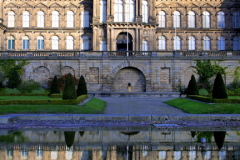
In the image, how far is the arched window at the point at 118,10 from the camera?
44.8 metres

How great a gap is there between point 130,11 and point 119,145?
129 ft

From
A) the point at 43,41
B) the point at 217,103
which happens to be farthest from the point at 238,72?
the point at 43,41

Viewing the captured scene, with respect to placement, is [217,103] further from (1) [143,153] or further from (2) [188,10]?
(2) [188,10]

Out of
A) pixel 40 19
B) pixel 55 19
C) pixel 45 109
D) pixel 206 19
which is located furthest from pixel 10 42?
pixel 206 19

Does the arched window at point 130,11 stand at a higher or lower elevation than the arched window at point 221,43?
higher

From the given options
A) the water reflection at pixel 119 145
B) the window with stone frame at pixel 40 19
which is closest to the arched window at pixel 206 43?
the window with stone frame at pixel 40 19

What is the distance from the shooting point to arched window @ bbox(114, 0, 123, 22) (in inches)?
1764

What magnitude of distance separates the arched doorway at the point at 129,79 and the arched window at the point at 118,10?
1228 cm

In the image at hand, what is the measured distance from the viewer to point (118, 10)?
44969mm

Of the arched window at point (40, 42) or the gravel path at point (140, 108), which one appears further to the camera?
the arched window at point (40, 42)

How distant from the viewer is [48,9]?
50719 mm

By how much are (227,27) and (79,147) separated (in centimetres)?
5020

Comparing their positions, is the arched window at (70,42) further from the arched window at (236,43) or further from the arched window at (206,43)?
the arched window at (236,43)

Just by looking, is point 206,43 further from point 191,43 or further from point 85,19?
point 85,19
